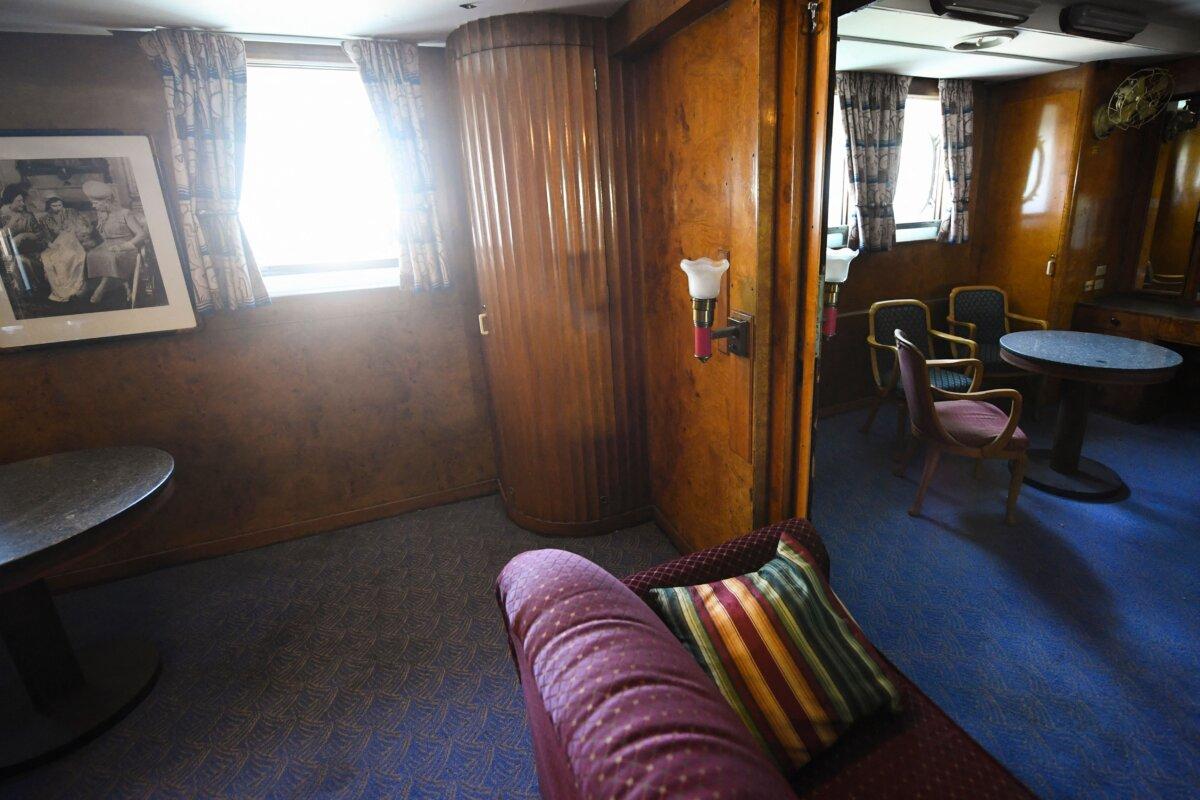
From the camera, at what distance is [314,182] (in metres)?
2.54

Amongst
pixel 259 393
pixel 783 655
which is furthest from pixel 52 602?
pixel 783 655

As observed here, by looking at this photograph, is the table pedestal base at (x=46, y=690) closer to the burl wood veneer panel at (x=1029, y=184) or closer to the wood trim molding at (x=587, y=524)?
the wood trim molding at (x=587, y=524)

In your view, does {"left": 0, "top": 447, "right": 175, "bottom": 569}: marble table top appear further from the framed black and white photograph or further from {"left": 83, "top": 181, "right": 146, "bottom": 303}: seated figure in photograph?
{"left": 83, "top": 181, "right": 146, "bottom": 303}: seated figure in photograph

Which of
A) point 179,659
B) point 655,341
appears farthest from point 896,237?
point 179,659

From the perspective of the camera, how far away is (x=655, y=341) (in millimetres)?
2475

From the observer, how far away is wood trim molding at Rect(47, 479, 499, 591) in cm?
254

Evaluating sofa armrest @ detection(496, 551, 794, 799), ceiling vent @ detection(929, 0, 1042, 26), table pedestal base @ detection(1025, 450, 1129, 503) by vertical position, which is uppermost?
ceiling vent @ detection(929, 0, 1042, 26)

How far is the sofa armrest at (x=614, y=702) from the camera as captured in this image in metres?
0.69

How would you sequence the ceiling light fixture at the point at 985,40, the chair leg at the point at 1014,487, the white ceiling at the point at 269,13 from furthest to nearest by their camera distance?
the ceiling light fixture at the point at 985,40 → the chair leg at the point at 1014,487 → the white ceiling at the point at 269,13

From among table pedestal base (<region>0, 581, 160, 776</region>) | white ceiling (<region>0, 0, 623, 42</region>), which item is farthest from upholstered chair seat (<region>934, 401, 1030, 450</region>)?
table pedestal base (<region>0, 581, 160, 776</region>)

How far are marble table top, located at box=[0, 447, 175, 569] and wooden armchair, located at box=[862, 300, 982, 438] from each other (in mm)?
3678

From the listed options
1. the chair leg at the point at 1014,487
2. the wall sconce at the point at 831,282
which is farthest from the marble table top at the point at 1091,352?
the wall sconce at the point at 831,282

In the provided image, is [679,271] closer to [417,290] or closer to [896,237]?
[417,290]

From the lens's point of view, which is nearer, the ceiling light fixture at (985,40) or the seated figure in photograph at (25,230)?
the seated figure in photograph at (25,230)
